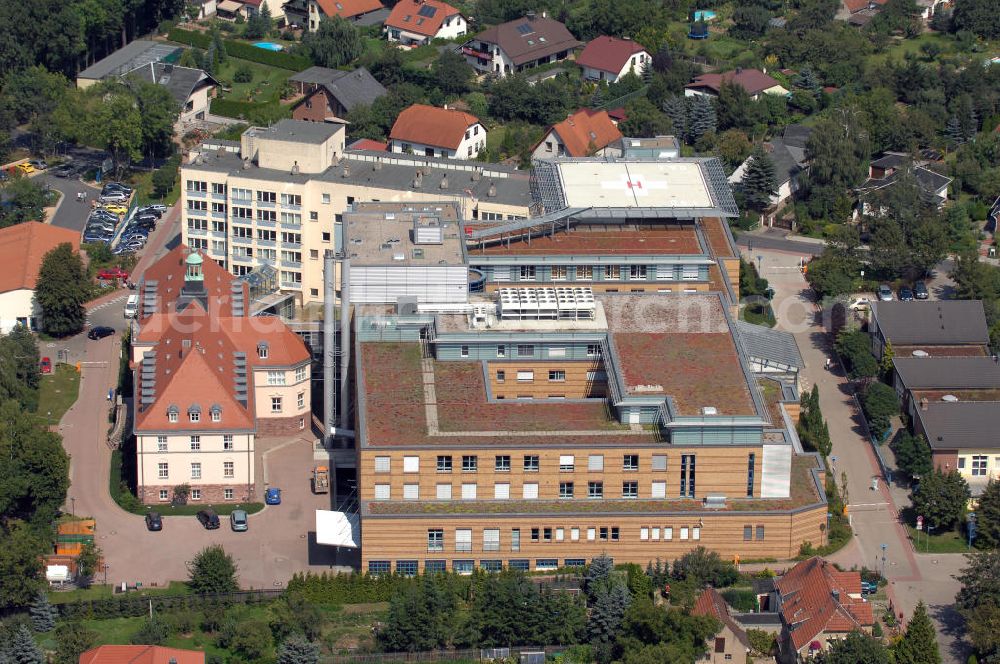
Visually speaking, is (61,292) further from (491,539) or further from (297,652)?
(297,652)

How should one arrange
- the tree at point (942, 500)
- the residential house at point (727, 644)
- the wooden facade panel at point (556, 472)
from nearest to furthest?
the residential house at point (727, 644) → the wooden facade panel at point (556, 472) → the tree at point (942, 500)

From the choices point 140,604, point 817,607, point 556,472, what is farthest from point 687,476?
point 140,604

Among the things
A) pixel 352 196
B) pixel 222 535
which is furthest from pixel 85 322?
pixel 222 535

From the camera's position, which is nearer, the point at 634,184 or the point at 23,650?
the point at 23,650

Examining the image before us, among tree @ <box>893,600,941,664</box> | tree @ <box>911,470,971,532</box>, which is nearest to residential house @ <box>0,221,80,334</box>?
tree @ <box>911,470,971,532</box>

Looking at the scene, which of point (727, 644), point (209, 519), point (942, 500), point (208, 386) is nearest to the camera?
point (727, 644)

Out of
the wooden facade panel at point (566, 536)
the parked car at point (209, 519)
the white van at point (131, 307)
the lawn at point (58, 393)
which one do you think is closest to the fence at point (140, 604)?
the wooden facade panel at point (566, 536)

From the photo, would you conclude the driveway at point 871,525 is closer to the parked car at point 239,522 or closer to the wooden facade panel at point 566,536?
the wooden facade panel at point 566,536

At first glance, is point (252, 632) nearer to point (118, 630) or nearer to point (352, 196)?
point (118, 630)
